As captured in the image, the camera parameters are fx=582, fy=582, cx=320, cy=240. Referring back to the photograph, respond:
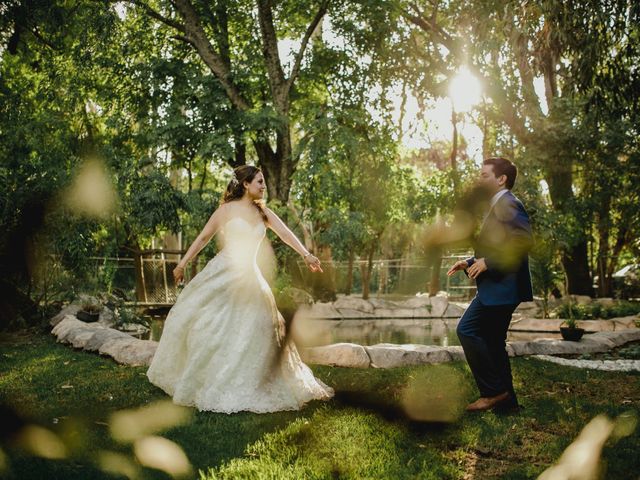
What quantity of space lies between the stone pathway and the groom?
3.45m

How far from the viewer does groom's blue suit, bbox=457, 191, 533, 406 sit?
4.78m

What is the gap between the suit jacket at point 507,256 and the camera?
4762mm

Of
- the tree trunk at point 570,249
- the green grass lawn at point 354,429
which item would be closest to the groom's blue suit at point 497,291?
the green grass lawn at point 354,429

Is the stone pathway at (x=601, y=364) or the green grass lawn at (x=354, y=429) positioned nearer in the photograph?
the green grass lawn at (x=354, y=429)

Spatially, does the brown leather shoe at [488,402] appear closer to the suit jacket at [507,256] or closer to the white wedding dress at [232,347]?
the suit jacket at [507,256]

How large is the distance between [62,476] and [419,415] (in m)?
2.83

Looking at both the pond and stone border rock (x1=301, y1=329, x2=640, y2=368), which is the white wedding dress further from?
the pond

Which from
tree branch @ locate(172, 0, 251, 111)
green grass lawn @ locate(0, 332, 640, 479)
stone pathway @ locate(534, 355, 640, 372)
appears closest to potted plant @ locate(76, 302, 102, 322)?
green grass lawn @ locate(0, 332, 640, 479)

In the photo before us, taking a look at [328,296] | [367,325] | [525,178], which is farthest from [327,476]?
[328,296]

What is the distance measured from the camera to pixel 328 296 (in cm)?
2152

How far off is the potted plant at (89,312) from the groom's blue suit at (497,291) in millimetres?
8384

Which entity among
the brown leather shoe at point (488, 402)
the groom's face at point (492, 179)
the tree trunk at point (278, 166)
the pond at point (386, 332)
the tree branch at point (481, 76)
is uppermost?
the tree branch at point (481, 76)

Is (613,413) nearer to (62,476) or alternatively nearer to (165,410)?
(165,410)

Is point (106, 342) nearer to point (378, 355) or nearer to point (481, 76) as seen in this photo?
point (378, 355)
